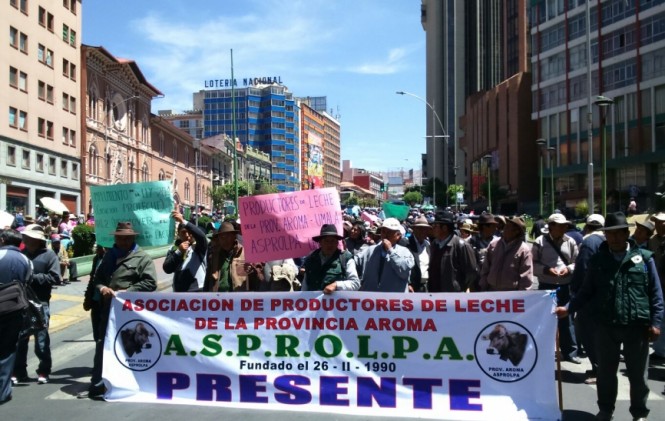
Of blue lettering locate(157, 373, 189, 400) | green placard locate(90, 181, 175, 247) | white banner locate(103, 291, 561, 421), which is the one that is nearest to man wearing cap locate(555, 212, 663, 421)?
white banner locate(103, 291, 561, 421)

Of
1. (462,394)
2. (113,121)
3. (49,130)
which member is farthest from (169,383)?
(113,121)

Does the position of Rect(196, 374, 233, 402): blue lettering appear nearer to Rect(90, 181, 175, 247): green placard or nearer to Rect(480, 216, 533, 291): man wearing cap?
Rect(90, 181, 175, 247): green placard

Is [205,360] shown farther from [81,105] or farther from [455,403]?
[81,105]

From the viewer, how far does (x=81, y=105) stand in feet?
167

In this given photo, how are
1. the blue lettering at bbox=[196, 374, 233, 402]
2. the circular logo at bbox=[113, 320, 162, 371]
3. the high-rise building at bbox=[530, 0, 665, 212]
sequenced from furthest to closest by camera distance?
the high-rise building at bbox=[530, 0, 665, 212], the circular logo at bbox=[113, 320, 162, 371], the blue lettering at bbox=[196, 374, 233, 402]

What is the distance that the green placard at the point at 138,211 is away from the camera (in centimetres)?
833

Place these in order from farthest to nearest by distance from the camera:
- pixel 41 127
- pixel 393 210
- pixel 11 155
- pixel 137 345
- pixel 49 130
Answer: pixel 49 130
pixel 41 127
pixel 11 155
pixel 393 210
pixel 137 345

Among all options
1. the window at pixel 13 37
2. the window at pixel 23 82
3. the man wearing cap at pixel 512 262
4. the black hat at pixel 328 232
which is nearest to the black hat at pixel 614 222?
the man wearing cap at pixel 512 262

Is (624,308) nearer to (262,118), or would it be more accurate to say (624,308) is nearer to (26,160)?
(26,160)

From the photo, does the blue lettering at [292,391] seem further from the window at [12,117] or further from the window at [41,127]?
the window at [41,127]

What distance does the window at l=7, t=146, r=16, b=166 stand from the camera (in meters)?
40.4

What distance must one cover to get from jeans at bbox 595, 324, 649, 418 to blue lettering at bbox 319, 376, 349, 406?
Answer: 7.43 feet

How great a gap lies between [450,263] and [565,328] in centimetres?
175

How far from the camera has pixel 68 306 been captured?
15.3 meters
